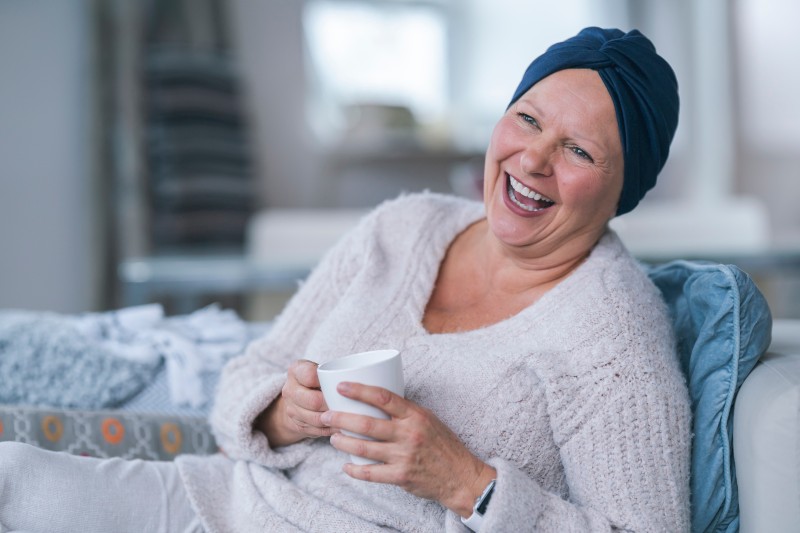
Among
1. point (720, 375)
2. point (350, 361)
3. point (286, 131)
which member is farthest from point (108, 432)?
point (286, 131)

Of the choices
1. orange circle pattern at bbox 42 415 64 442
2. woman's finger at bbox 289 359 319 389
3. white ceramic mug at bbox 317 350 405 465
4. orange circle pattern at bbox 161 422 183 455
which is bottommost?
orange circle pattern at bbox 161 422 183 455

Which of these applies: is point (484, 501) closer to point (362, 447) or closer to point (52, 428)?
point (362, 447)

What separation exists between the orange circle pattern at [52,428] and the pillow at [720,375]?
1.06m

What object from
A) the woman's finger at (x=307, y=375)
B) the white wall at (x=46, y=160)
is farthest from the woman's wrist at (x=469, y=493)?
the white wall at (x=46, y=160)

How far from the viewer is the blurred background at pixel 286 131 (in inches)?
129

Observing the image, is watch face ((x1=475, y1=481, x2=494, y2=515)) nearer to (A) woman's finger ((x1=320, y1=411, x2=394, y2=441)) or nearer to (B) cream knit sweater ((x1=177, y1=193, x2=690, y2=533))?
(B) cream knit sweater ((x1=177, y1=193, x2=690, y2=533))

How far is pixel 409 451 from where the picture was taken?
0.96 metres

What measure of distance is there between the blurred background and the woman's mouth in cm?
144

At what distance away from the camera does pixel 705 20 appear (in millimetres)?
5523

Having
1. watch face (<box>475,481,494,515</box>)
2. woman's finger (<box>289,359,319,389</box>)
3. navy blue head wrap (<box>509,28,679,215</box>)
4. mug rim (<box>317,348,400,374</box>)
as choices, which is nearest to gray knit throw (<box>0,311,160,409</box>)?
woman's finger (<box>289,359,319,389</box>)

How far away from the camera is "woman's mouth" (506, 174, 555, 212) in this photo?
4.14 feet

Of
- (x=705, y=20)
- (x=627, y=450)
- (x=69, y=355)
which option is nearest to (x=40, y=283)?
(x=69, y=355)

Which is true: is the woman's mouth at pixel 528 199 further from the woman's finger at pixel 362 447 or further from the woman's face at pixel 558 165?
the woman's finger at pixel 362 447

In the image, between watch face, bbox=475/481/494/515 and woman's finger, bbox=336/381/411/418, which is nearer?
woman's finger, bbox=336/381/411/418
